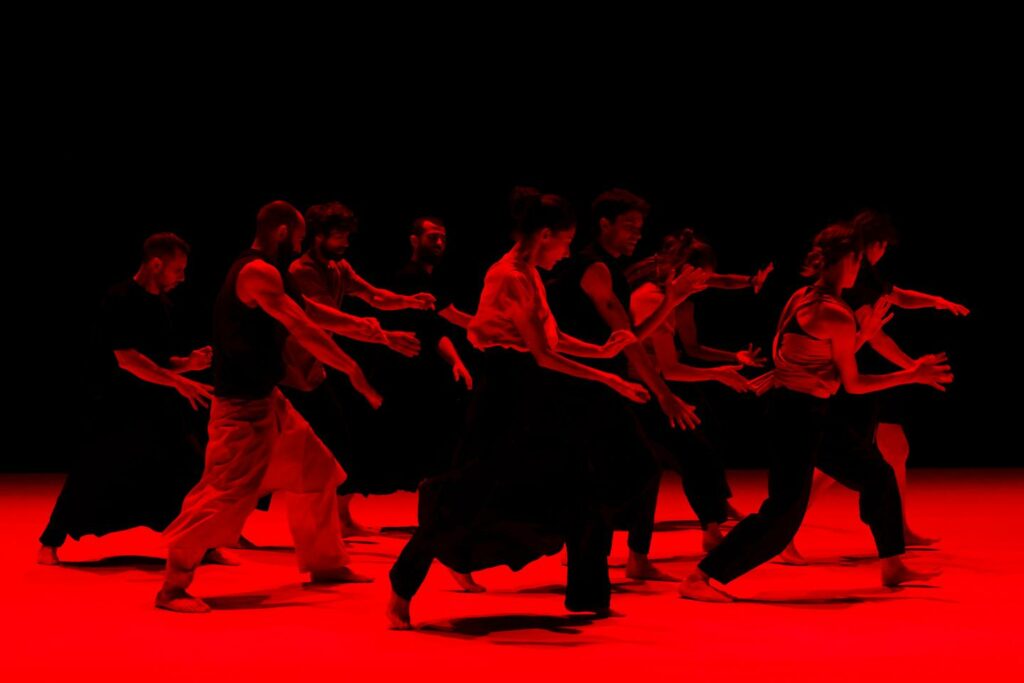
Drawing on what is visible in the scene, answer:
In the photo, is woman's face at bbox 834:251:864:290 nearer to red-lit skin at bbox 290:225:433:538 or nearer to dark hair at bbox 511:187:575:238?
dark hair at bbox 511:187:575:238

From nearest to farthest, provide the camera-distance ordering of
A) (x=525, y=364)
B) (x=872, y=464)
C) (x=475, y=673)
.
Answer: (x=475, y=673) < (x=525, y=364) < (x=872, y=464)

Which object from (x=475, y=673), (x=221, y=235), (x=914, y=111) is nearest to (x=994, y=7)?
(x=914, y=111)

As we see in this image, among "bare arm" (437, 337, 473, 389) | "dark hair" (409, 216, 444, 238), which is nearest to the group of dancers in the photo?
"bare arm" (437, 337, 473, 389)

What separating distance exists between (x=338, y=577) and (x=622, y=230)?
1.74m

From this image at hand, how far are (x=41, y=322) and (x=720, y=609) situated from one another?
7212mm

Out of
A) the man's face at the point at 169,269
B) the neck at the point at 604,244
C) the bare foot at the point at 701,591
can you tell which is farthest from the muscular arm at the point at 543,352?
the man's face at the point at 169,269

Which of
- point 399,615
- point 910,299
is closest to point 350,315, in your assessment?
point 399,615

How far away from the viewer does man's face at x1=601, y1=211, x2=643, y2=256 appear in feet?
18.6

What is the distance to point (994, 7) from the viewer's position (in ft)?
36.3

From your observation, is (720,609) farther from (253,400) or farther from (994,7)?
(994,7)

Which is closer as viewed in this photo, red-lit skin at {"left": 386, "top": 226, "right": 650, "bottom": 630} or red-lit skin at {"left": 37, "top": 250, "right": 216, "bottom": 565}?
red-lit skin at {"left": 386, "top": 226, "right": 650, "bottom": 630}

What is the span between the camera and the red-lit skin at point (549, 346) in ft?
16.2

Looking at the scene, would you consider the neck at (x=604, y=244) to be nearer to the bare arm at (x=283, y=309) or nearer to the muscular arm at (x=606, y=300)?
the muscular arm at (x=606, y=300)

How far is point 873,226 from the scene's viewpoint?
6188 millimetres
